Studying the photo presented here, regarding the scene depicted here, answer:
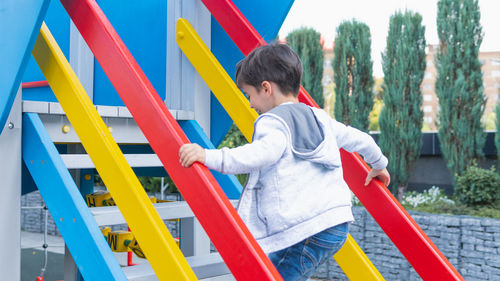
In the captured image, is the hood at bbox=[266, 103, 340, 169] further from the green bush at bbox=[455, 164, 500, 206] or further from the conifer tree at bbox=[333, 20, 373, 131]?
the conifer tree at bbox=[333, 20, 373, 131]

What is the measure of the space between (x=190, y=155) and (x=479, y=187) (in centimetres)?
543

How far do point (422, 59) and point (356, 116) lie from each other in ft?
4.27

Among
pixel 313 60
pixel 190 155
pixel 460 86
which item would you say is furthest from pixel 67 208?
pixel 313 60

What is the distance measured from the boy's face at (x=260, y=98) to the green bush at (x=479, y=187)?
510 cm

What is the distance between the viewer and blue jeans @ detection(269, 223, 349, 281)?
1550 mm

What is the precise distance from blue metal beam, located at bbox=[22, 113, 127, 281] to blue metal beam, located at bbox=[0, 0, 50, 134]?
142 mm

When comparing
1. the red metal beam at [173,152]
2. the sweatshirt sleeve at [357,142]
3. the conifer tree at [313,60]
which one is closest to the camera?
the red metal beam at [173,152]

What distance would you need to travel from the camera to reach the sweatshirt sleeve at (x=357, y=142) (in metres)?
1.77

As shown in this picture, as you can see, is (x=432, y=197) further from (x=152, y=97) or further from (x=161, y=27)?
(x=152, y=97)

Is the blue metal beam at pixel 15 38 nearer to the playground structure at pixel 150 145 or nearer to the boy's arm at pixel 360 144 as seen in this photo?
the playground structure at pixel 150 145

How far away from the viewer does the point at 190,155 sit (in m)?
1.45

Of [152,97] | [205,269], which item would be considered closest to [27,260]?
[205,269]

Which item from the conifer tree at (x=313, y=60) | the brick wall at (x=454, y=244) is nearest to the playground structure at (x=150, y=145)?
the brick wall at (x=454, y=244)

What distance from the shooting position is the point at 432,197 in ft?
22.9
